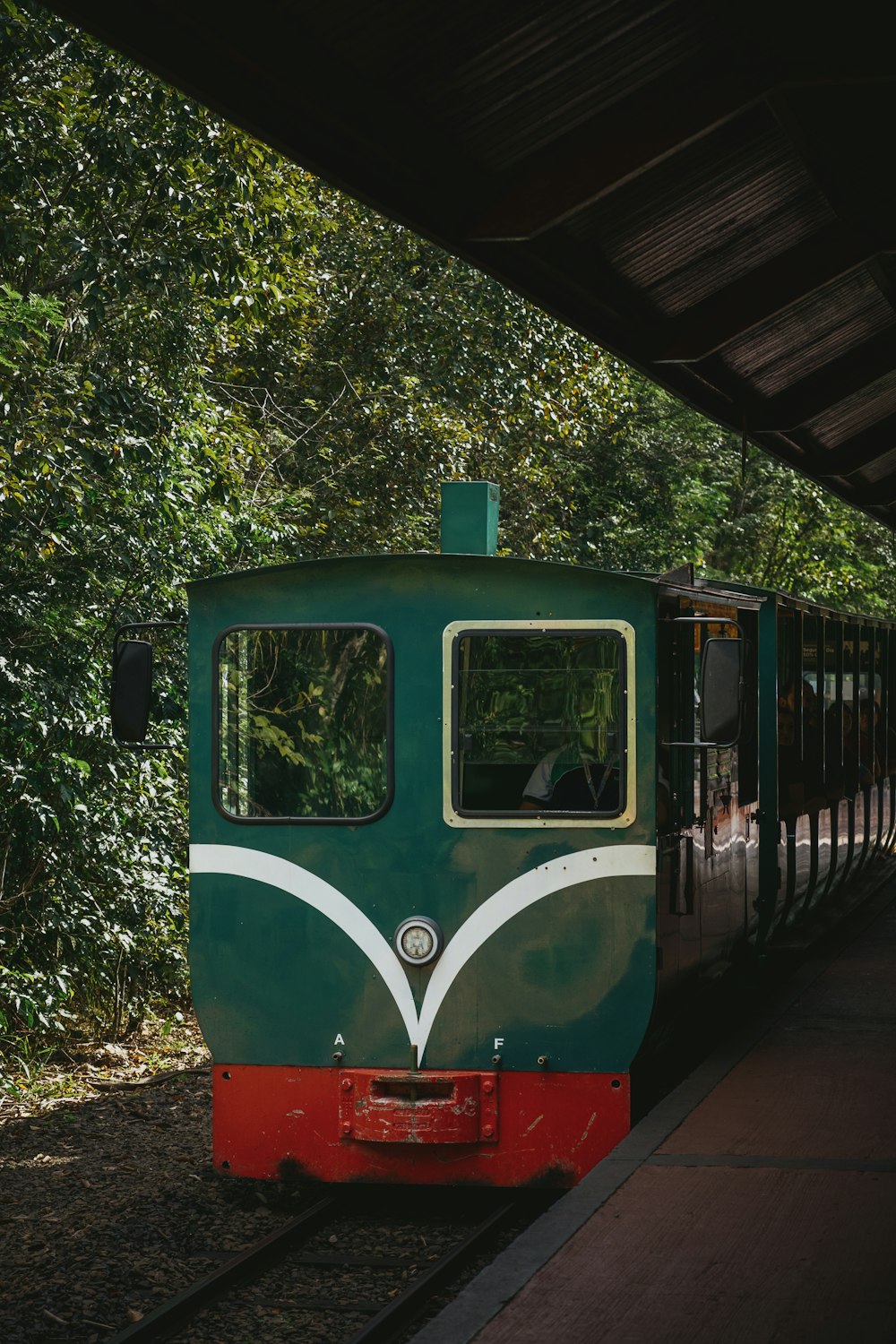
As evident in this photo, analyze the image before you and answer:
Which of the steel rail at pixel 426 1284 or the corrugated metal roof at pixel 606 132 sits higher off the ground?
the corrugated metal roof at pixel 606 132

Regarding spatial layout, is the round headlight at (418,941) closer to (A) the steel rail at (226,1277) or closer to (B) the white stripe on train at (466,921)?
(B) the white stripe on train at (466,921)

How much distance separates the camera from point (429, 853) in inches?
276

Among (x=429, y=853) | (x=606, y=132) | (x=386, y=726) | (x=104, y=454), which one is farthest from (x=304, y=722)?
(x=104, y=454)

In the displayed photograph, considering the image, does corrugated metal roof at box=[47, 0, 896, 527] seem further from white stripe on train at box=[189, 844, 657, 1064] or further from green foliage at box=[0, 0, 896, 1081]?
green foliage at box=[0, 0, 896, 1081]

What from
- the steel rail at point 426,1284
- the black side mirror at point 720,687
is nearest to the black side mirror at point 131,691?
the black side mirror at point 720,687

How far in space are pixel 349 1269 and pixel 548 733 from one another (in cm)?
224

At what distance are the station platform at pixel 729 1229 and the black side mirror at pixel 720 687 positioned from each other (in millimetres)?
1563

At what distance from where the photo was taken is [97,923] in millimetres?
11602

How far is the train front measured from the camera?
692cm

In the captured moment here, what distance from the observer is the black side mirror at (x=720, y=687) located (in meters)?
6.88

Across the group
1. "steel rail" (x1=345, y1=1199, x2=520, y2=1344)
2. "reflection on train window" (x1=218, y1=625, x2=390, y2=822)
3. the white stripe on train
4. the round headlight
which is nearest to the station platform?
"steel rail" (x1=345, y1=1199, x2=520, y2=1344)

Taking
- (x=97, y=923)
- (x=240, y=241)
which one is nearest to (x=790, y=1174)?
(x=97, y=923)

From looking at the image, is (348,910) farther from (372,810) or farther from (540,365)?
(540,365)

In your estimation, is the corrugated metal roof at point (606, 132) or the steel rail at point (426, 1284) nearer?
the corrugated metal roof at point (606, 132)
